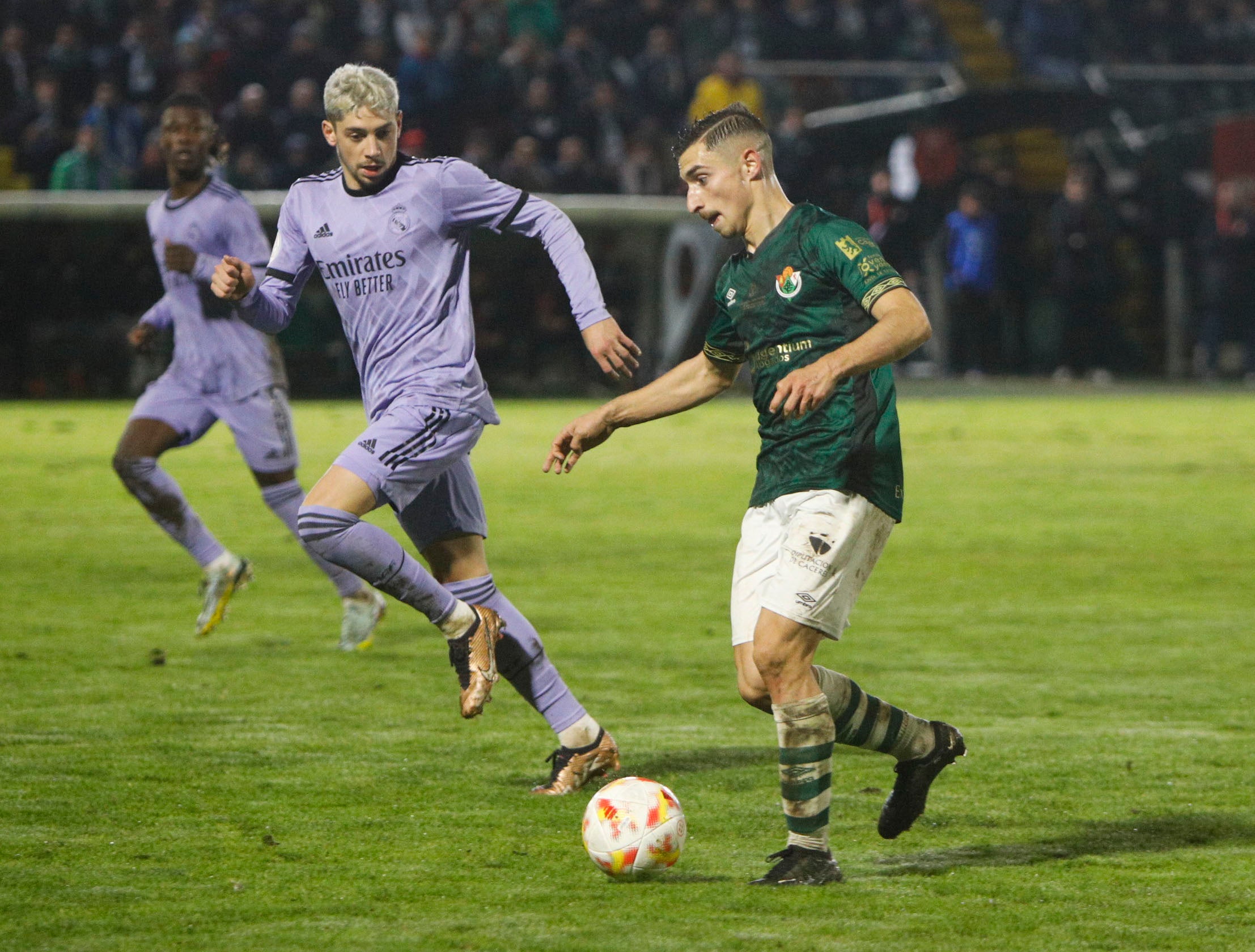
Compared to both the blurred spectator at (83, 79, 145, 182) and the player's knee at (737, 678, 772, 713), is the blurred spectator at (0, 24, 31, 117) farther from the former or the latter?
the player's knee at (737, 678, 772, 713)

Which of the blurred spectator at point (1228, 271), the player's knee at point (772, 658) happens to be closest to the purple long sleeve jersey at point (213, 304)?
the player's knee at point (772, 658)

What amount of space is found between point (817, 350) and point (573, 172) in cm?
1875

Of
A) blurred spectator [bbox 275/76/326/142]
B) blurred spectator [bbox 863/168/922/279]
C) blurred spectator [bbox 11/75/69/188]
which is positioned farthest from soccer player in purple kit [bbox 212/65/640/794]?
blurred spectator [bbox 863/168/922/279]

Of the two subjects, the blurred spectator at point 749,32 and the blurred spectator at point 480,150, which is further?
the blurred spectator at point 749,32

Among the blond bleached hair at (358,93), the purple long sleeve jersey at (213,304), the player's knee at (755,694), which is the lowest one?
the player's knee at (755,694)

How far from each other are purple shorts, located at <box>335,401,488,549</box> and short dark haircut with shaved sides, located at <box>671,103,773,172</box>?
1.36m

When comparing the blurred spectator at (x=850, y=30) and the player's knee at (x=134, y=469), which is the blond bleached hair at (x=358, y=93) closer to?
the player's knee at (x=134, y=469)

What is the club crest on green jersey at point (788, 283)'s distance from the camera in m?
5.20

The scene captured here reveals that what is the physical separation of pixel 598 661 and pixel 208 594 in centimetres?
195

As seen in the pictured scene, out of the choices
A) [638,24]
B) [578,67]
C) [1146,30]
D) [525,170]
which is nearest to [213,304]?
[525,170]

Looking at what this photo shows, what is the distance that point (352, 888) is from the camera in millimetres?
5000

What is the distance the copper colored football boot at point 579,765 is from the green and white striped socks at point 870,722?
107 cm

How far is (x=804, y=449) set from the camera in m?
5.17

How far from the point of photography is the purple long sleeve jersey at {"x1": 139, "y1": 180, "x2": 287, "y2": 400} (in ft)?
30.9
